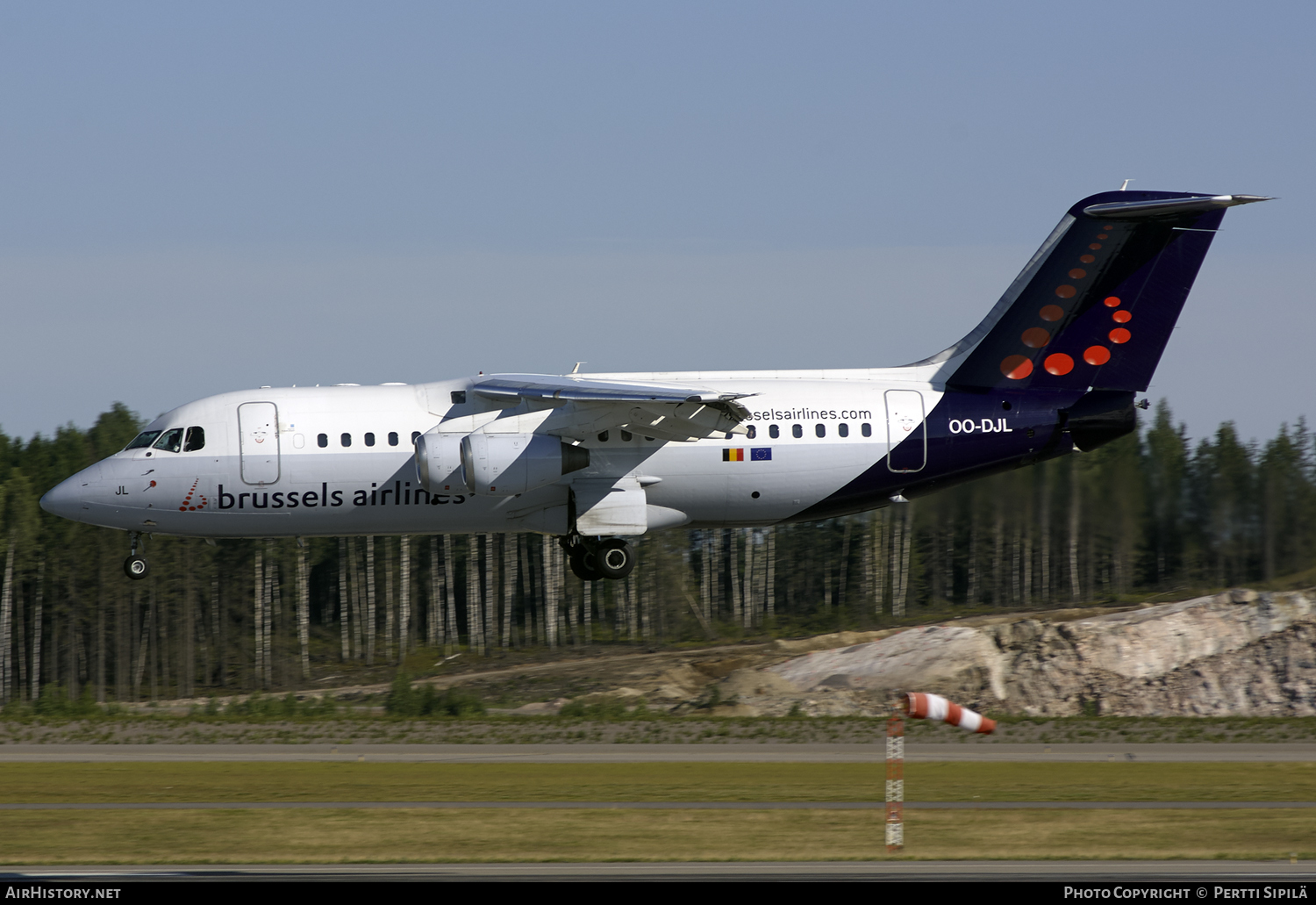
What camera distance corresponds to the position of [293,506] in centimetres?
2605

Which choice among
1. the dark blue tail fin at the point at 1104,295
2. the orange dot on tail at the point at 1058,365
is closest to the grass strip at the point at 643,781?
the orange dot on tail at the point at 1058,365

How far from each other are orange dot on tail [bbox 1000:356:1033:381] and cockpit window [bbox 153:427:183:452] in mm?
15326

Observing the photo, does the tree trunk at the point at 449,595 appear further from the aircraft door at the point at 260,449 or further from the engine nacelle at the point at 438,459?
the engine nacelle at the point at 438,459

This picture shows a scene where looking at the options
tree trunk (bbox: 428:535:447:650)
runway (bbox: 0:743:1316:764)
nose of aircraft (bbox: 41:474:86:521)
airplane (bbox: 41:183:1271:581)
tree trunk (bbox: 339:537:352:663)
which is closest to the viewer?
runway (bbox: 0:743:1316:764)

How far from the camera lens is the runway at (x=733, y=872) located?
13695mm

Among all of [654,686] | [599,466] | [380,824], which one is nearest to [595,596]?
[654,686]

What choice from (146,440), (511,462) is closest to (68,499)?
(146,440)

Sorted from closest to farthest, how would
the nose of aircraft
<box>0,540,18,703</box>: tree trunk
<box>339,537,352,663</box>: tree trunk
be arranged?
the nose of aircraft → <box>0,540,18,703</box>: tree trunk → <box>339,537,352,663</box>: tree trunk

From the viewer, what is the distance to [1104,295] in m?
28.3

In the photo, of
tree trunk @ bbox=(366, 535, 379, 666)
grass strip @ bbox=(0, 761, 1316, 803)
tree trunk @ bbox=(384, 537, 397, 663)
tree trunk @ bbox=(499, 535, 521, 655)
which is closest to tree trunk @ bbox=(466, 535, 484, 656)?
tree trunk @ bbox=(499, 535, 521, 655)

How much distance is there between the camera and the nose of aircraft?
26266 mm

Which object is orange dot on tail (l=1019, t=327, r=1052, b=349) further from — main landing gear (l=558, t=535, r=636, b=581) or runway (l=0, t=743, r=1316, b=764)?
main landing gear (l=558, t=535, r=636, b=581)

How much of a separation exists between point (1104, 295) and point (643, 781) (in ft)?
45.9

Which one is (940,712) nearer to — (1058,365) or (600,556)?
(600,556)
